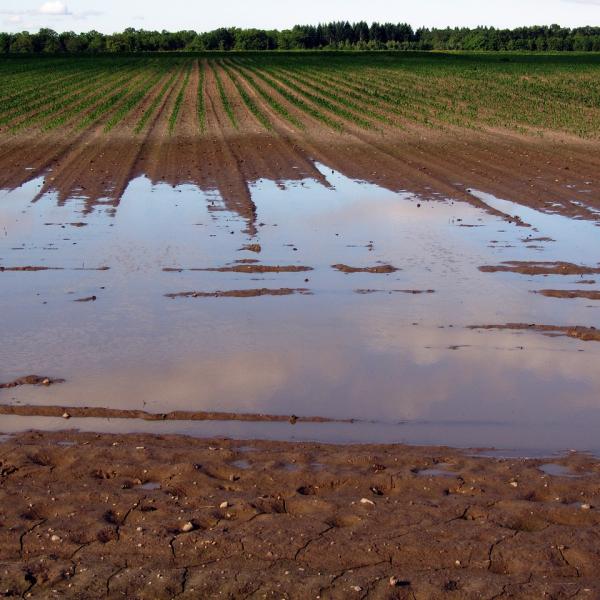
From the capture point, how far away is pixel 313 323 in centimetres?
1099

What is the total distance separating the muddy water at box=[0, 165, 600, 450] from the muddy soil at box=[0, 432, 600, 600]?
2.11 feet

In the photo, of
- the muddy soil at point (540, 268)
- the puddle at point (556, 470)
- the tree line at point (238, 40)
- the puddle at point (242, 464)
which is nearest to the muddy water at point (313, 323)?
the muddy soil at point (540, 268)

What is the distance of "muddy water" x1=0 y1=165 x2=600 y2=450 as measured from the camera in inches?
333

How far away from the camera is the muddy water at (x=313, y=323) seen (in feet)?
27.7

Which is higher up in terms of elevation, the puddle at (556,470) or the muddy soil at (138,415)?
the puddle at (556,470)

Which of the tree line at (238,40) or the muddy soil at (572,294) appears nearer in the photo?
the muddy soil at (572,294)

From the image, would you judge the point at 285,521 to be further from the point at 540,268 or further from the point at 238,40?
the point at 238,40

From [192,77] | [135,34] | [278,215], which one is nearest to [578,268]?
[278,215]

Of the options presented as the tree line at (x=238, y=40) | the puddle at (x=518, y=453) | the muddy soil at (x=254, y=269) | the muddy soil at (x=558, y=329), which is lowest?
the tree line at (x=238, y=40)

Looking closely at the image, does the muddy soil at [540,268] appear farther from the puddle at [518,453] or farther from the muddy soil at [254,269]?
the puddle at [518,453]

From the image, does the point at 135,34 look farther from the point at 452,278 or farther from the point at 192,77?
the point at 452,278

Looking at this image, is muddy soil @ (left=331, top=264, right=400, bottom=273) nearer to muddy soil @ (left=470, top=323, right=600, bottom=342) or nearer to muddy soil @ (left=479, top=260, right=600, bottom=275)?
muddy soil @ (left=479, top=260, right=600, bottom=275)

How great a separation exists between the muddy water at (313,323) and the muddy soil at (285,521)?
64cm

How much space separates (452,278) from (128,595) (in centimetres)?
835
